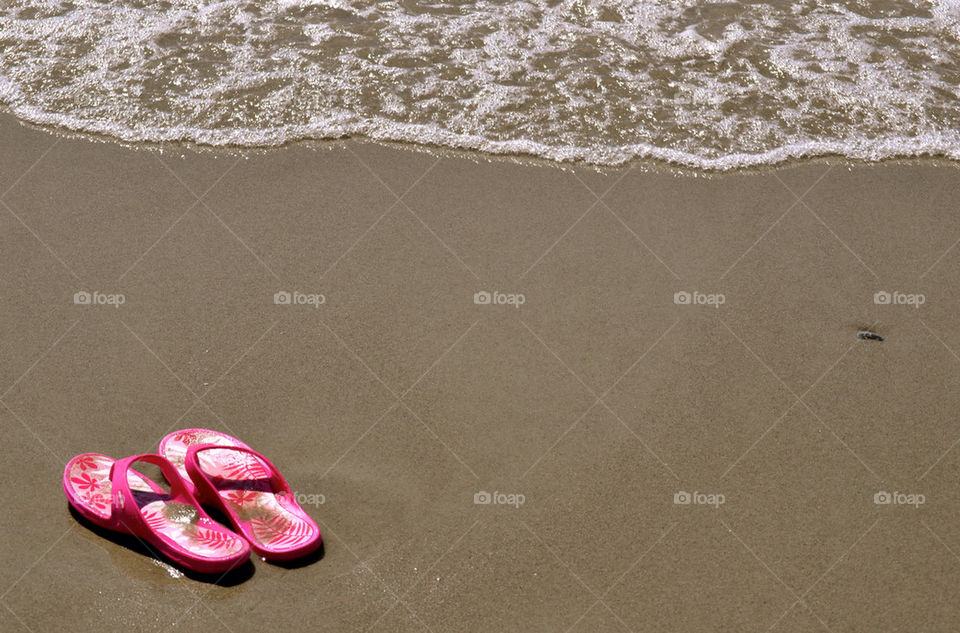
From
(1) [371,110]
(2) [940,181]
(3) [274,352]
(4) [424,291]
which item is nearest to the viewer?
(3) [274,352]

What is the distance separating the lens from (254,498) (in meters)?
3.30

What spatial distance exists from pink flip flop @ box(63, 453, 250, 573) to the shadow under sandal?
0.06 metres

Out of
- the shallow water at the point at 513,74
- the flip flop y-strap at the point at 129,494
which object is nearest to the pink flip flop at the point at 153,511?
the flip flop y-strap at the point at 129,494

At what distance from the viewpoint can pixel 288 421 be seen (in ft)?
11.8

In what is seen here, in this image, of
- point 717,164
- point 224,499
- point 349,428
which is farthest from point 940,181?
point 224,499

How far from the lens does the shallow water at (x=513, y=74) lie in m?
5.07

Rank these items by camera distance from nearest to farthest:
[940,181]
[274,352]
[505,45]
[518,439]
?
[518,439] < [274,352] < [940,181] < [505,45]

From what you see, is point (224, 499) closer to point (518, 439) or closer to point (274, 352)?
point (274, 352)

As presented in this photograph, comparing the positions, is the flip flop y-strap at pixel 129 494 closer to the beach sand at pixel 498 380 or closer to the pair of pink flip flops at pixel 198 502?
the pair of pink flip flops at pixel 198 502

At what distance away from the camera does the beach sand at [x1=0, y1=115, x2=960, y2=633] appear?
121 inches

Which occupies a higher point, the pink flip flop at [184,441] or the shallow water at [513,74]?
the shallow water at [513,74]

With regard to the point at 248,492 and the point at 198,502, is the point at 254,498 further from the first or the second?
the point at 198,502

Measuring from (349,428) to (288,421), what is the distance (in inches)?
9.6

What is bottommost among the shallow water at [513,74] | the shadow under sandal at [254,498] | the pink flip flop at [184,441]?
the shadow under sandal at [254,498]
